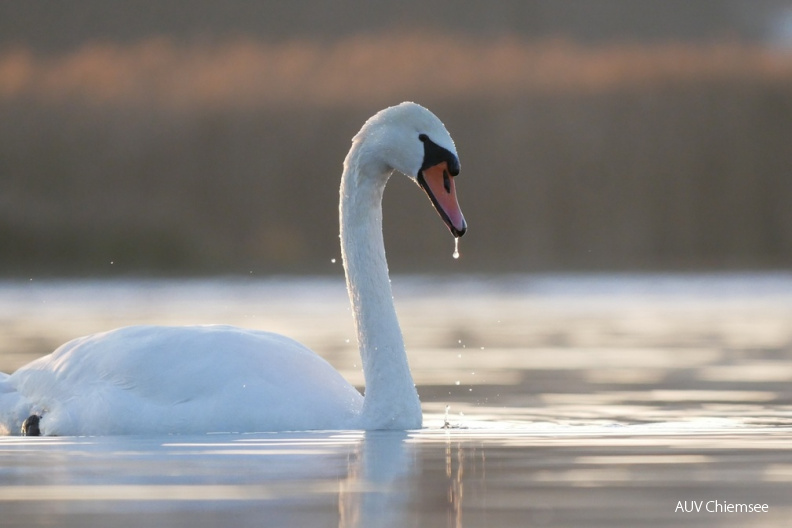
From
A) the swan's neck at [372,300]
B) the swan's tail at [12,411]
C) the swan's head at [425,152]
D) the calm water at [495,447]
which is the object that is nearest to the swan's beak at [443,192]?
the swan's head at [425,152]

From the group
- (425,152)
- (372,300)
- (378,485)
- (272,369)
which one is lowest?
(378,485)

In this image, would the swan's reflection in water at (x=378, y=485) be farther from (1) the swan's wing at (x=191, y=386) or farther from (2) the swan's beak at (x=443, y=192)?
(2) the swan's beak at (x=443, y=192)

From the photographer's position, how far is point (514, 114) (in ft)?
121

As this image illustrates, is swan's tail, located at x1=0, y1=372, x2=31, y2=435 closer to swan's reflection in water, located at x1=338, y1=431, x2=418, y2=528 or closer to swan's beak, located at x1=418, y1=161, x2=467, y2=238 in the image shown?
swan's reflection in water, located at x1=338, y1=431, x2=418, y2=528

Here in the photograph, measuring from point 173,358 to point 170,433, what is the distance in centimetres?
45

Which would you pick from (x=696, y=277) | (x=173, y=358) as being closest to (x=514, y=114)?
(x=696, y=277)

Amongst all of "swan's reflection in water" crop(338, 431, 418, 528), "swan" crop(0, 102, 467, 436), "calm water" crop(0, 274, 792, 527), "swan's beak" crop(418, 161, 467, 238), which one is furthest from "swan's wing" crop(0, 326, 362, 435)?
"swan's beak" crop(418, 161, 467, 238)

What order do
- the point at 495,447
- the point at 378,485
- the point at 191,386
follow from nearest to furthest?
the point at 378,485 → the point at 495,447 → the point at 191,386

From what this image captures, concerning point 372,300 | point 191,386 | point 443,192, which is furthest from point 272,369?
point 443,192

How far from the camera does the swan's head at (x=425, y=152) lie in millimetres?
8781

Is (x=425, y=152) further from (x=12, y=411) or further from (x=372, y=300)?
(x=12, y=411)

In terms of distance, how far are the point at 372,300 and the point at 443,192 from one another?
722mm

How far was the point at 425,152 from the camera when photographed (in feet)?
29.0

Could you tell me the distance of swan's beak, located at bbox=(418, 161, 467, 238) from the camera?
28.5 ft
